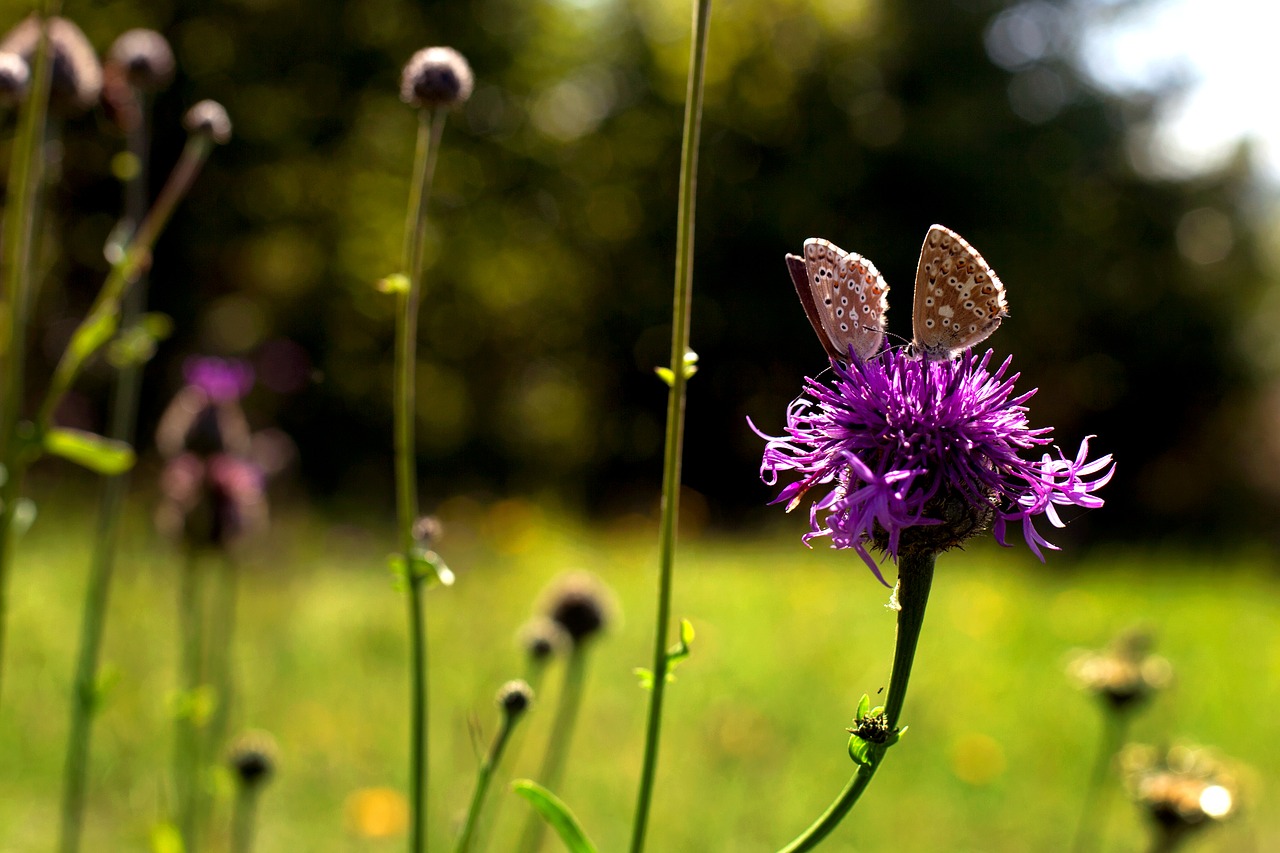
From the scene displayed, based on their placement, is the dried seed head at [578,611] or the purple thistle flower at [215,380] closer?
the dried seed head at [578,611]

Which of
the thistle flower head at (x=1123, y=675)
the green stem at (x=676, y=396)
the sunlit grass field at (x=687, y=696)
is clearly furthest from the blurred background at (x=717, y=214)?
the green stem at (x=676, y=396)

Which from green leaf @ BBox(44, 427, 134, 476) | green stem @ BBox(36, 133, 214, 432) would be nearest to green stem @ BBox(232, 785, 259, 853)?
green leaf @ BBox(44, 427, 134, 476)

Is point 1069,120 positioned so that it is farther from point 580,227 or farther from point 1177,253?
point 580,227

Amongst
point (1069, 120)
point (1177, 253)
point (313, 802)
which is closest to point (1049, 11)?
point (1069, 120)

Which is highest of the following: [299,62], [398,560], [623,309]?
[299,62]

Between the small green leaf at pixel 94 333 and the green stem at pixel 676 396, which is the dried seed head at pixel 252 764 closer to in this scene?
the small green leaf at pixel 94 333

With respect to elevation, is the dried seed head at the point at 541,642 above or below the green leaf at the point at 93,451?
below
